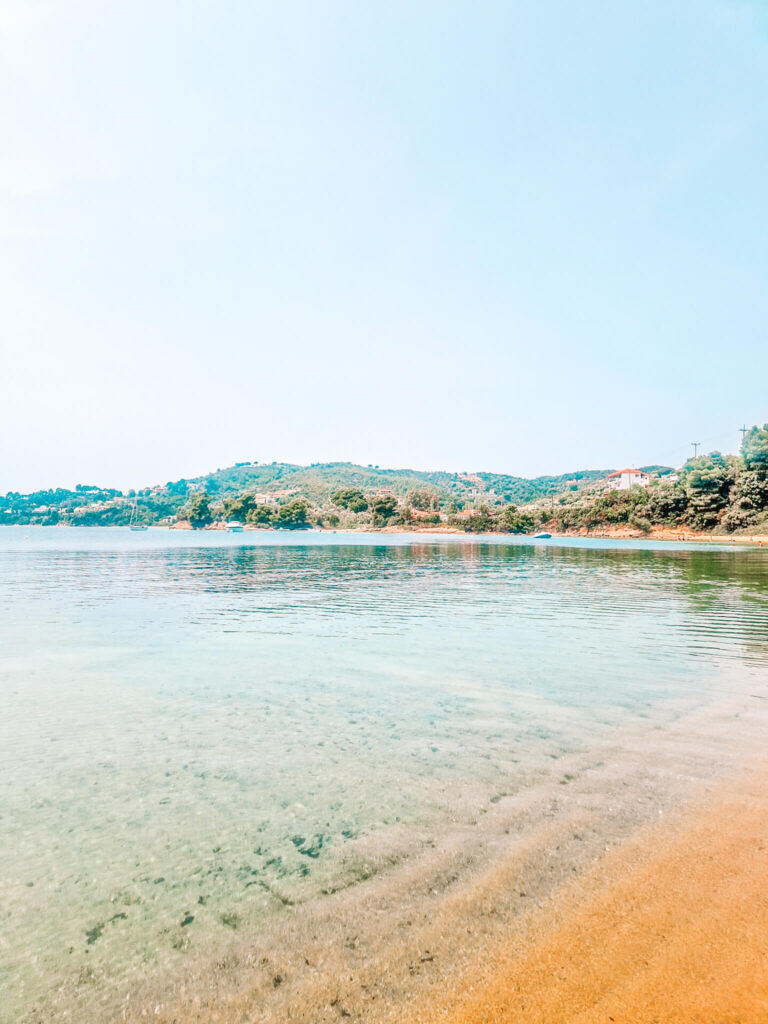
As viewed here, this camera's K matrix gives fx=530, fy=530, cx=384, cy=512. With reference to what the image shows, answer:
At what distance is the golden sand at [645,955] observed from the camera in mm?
3109

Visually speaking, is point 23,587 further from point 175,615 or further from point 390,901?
point 390,901

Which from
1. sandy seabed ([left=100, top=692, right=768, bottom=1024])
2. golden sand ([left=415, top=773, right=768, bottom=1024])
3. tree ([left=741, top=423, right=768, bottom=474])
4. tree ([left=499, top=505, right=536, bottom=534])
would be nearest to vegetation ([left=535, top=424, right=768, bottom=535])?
tree ([left=741, top=423, right=768, bottom=474])

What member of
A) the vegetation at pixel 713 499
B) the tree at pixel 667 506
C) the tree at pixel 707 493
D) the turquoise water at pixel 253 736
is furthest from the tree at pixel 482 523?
the turquoise water at pixel 253 736

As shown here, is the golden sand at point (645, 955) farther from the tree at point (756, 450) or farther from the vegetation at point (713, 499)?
the tree at point (756, 450)

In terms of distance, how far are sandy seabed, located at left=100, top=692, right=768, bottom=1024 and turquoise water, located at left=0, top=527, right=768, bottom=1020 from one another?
485 mm

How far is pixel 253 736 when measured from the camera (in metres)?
8.28

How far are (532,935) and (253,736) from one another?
18.0ft

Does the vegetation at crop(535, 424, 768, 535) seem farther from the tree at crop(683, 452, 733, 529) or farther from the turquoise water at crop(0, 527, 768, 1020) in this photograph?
the turquoise water at crop(0, 527, 768, 1020)

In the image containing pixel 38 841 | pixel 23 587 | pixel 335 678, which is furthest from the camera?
pixel 23 587

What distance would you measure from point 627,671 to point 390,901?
9696mm

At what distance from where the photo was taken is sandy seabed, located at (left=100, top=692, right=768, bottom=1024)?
3.19 m

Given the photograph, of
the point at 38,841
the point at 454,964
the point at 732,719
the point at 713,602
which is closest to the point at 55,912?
the point at 38,841

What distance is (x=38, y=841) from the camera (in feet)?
17.7

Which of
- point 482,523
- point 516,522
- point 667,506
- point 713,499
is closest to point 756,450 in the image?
point 713,499
